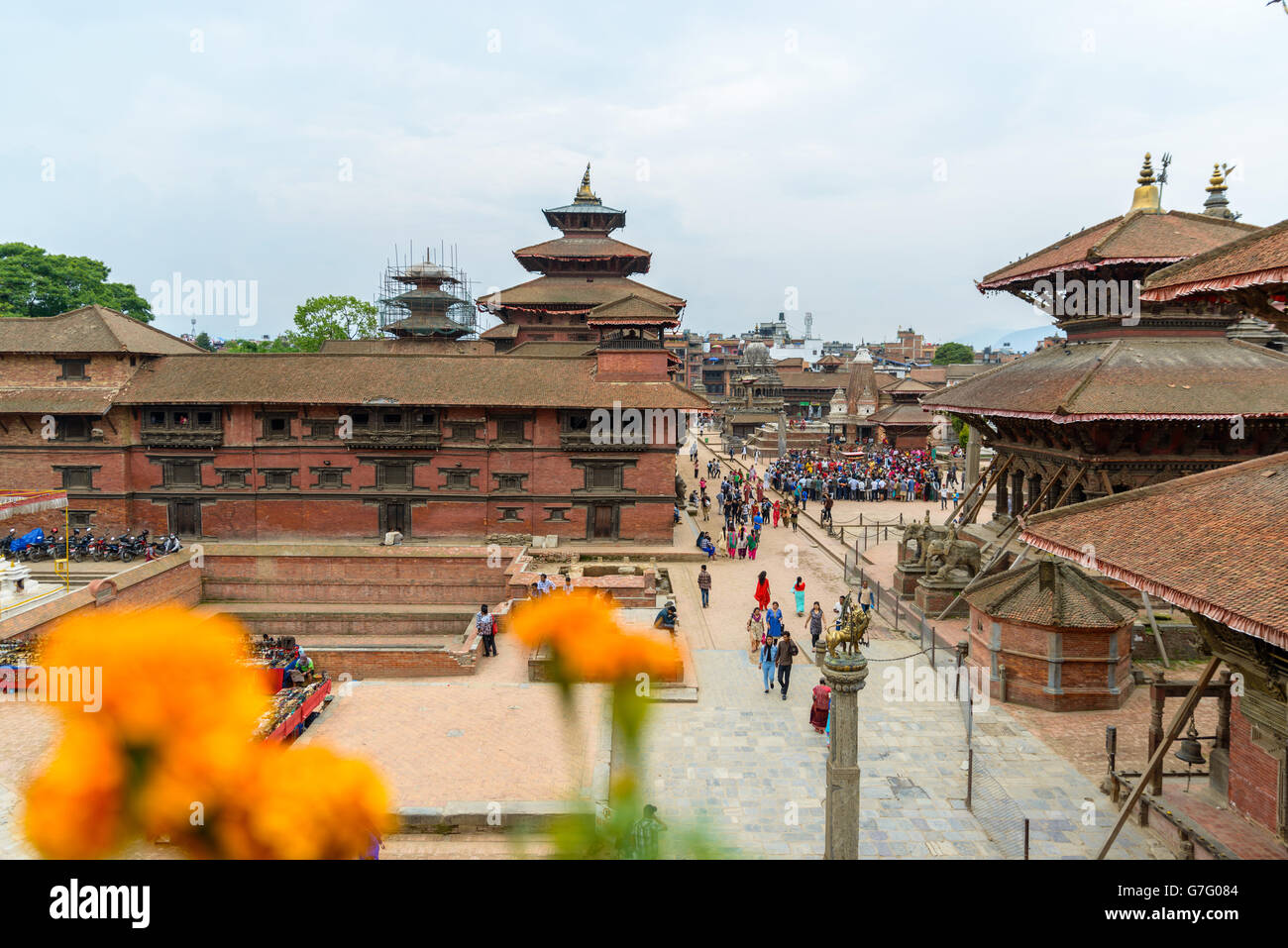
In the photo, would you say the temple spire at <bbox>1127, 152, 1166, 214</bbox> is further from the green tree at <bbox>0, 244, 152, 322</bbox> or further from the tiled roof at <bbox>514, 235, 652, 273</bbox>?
the green tree at <bbox>0, 244, 152, 322</bbox>

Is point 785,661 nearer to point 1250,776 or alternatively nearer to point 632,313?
point 1250,776

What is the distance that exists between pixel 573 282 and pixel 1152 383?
3413 cm

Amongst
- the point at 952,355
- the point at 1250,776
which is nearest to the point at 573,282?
the point at 1250,776

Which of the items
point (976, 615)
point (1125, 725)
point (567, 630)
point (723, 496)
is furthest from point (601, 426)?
point (567, 630)

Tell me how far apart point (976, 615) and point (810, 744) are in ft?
20.1

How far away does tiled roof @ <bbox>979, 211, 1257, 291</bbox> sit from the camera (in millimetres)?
20656

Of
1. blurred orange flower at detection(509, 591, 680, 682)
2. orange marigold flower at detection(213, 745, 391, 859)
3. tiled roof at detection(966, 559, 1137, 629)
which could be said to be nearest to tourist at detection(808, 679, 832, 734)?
tiled roof at detection(966, 559, 1137, 629)

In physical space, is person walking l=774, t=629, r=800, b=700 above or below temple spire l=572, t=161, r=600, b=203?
below

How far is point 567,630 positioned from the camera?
10.2 feet

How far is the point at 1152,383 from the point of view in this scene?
67.5 ft

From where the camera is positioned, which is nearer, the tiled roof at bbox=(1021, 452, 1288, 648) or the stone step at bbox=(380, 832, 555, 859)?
the tiled roof at bbox=(1021, 452, 1288, 648)
